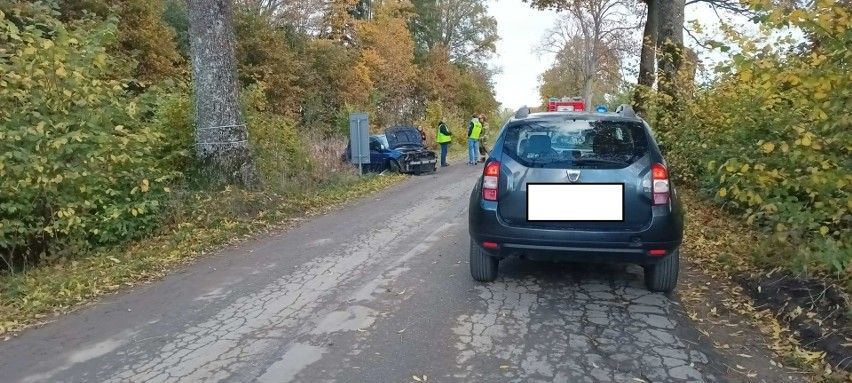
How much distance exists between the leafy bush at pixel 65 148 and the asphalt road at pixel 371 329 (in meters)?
1.90

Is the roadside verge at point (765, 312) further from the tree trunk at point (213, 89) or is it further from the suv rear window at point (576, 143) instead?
the tree trunk at point (213, 89)

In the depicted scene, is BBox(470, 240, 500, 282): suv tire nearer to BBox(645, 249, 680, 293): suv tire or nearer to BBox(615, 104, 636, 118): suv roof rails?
BBox(645, 249, 680, 293): suv tire

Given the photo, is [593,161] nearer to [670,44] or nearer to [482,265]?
[482,265]

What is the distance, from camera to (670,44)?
34.1 feet

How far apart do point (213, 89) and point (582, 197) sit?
682cm

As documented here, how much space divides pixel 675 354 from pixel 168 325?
3.86 metres

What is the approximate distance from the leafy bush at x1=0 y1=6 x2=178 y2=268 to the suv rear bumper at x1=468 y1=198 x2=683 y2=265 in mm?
4998

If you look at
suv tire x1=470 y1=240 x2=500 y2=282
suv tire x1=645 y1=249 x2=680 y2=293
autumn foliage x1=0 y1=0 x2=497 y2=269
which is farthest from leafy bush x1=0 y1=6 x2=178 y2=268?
suv tire x1=645 y1=249 x2=680 y2=293

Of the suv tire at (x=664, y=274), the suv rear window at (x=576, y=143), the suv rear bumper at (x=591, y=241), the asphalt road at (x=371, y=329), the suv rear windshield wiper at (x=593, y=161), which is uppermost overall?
the suv rear window at (x=576, y=143)

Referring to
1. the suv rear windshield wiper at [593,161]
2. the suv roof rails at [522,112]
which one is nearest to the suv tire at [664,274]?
the suv rear windshield wiper at [593,161]

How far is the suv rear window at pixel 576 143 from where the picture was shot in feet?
15.7

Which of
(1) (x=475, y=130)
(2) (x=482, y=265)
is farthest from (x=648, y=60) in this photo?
(2) (x=482, y=265)

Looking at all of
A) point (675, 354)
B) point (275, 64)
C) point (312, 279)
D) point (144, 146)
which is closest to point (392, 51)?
point (275, 64)

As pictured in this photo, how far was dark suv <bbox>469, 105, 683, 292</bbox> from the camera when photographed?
466 centimetres
